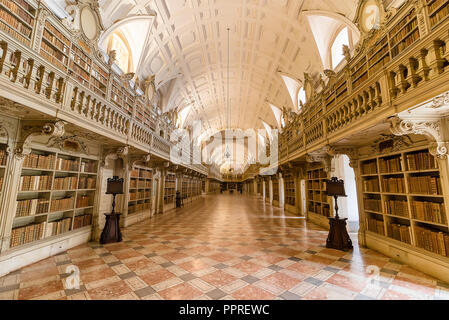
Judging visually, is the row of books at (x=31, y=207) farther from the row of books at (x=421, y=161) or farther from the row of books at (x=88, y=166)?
the row of books at (x=421, y=161)

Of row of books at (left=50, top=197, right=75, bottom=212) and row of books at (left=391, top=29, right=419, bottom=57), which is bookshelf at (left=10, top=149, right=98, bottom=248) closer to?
row of books at (left=50, top=197, right=75, bottom=212)

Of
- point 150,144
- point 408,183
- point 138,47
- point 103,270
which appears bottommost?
point 103,270

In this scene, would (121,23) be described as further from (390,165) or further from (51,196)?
(390,165)

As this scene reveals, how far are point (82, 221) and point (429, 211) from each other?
765cm

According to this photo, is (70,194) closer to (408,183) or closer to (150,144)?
(150,144)

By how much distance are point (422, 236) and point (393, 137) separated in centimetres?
194

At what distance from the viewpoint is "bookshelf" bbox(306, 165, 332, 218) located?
7113 mm

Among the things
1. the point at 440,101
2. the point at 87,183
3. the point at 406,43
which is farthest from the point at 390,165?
the point at 87,183

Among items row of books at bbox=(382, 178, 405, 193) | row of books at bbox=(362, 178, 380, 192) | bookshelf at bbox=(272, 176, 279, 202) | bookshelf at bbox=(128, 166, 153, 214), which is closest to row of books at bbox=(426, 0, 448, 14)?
row of books at bbox=(382, 178, 405, 193)

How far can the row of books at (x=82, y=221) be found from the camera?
4.80 meters

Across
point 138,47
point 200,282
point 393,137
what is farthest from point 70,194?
point 393,137

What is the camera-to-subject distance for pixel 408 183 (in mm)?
3729

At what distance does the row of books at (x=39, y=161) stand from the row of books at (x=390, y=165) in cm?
752

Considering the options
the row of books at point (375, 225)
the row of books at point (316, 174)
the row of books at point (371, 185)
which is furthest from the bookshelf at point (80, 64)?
the row of books at point (316, 174)
